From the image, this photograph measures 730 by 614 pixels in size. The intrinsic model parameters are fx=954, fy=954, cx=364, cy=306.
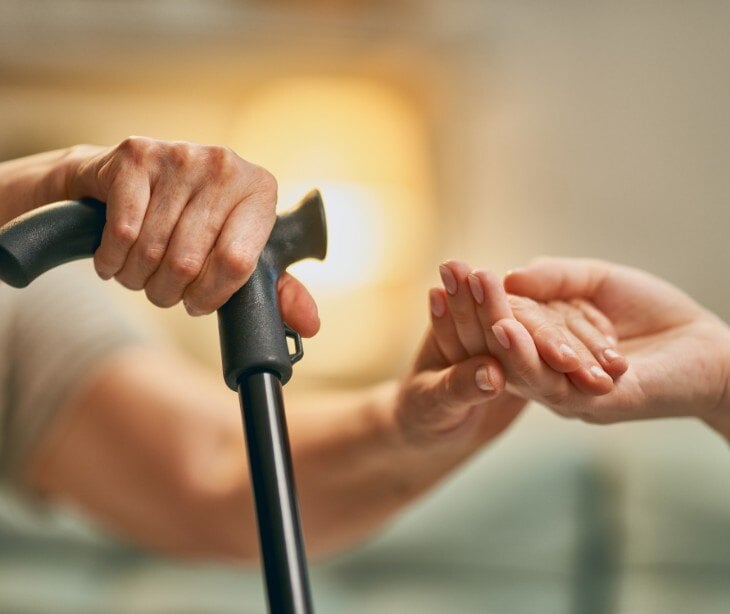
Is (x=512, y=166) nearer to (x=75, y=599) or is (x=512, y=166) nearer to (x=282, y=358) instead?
(x=75, y=599)

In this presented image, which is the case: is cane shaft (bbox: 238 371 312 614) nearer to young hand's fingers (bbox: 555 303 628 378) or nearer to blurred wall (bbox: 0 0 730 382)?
young hand's fingers (bbox: 555 303 628 378)

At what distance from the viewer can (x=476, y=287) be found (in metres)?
0.61

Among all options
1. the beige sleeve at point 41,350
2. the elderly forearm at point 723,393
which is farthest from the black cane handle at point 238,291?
the beige sleeve at point 41,350

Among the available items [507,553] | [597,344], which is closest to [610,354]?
[597,344]

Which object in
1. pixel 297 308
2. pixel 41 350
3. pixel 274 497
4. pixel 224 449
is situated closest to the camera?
pixel 274 497

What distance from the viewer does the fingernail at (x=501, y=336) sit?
1.94 ft

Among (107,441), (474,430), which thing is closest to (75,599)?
(107,441)

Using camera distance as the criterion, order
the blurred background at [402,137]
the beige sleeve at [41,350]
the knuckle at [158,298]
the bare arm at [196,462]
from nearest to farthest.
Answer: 1. the knuckle at [158,298]
2. the bare arm at [196,462]
3. the beige sleeve at [41,350]
4. the blurred background at [402,137]

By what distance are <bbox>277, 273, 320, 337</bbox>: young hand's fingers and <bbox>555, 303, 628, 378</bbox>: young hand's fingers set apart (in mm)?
193

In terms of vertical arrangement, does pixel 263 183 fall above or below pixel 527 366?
above

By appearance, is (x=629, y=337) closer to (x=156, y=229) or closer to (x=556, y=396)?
(x=556, y=396)

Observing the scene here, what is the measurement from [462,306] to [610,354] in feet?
0.34

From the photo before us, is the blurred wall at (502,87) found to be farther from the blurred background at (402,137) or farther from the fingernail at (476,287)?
the fingernail at (476,287)

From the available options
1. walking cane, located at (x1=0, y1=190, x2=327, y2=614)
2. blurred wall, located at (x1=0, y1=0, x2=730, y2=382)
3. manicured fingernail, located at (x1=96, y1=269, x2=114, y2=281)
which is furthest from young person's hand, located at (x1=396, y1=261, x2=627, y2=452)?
blurred wall, located at (x1=0, y1=0, x2=730, y2=382)
